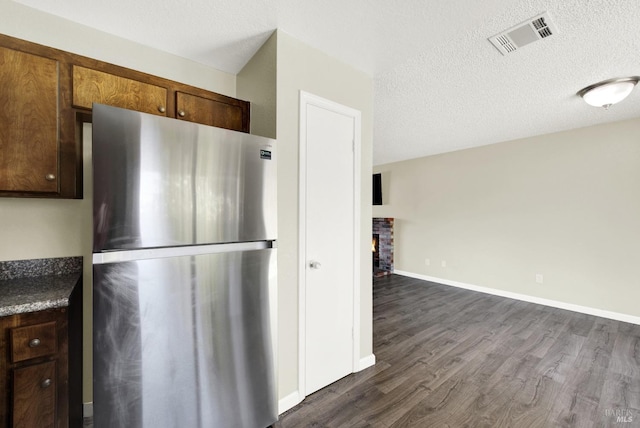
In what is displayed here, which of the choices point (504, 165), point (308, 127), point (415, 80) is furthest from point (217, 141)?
point (504, 165)

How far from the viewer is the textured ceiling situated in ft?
5.05

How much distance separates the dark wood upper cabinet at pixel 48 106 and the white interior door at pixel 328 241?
1.17m

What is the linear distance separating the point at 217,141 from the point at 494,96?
111 inches

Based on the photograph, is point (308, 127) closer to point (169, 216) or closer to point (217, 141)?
point (217, 141)

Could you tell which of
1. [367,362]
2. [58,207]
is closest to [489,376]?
[367,362]

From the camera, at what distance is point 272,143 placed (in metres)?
1.58

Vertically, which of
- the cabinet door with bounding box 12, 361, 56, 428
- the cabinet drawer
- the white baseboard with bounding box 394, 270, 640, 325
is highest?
the cabinet drawer

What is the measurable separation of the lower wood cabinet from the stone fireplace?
504 centimetres

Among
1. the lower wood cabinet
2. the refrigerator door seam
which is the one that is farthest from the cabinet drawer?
the refrigerator door seam

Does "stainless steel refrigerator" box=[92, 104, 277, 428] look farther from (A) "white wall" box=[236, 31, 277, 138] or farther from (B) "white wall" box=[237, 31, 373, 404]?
(A) "white wall" box=[236, 31, 277, 138]

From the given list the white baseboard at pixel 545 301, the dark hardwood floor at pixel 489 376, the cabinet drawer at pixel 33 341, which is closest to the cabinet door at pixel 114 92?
the cabinet drawer at pixel 33 341

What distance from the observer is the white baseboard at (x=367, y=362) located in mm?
2215

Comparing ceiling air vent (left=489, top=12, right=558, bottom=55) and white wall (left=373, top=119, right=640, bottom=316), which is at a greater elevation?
ceiling air vent (left=489, top=12, right=558, bottom=55)

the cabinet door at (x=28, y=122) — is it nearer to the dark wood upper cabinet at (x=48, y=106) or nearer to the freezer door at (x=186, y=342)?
the dark wood upper cabinet at (x=48, y=106)
